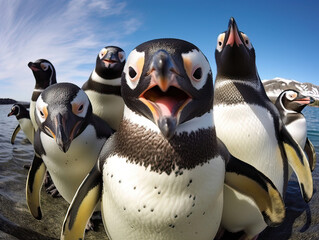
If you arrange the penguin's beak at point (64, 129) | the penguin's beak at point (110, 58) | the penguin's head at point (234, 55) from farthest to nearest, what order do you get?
the penguin's beak at point (110, 58) → the penguin's head at point (234, 55) → the penguin's beak at point (64, 129)

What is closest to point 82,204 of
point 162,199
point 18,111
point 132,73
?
point 162,199

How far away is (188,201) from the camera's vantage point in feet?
3.26

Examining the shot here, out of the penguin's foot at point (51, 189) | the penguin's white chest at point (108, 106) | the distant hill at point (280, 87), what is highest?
the penguin's white chest at point (108, 106)

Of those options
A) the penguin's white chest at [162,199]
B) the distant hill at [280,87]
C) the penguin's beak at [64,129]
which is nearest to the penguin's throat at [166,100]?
the penguin's white chest at [162,199]

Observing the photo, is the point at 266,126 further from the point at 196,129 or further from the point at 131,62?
the point at 131,62

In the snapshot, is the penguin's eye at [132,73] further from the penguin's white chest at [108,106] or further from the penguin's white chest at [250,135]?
the penguin's white chest at [108,106]

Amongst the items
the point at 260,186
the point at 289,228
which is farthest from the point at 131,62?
the point at 289,228

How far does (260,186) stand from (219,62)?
3.44 ft

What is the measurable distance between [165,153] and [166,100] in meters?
0.22

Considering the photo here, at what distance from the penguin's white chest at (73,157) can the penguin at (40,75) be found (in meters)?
2.11

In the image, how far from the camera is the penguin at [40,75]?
11.7 ft

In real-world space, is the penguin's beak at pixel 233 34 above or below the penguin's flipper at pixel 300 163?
above

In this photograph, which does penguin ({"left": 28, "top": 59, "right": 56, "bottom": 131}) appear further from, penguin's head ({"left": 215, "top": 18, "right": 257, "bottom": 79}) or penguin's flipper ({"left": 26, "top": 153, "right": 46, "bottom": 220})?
penguin's head ({"left": 215, "top": 18, "right": 257, "bottom": 79})

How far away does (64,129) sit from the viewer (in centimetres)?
141
